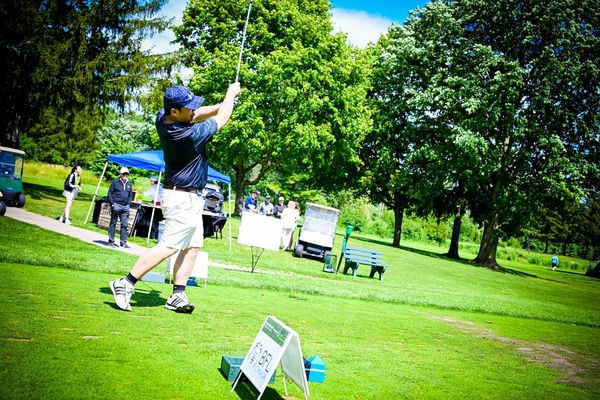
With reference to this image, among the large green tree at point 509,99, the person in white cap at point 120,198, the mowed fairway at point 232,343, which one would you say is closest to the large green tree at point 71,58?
the person in white cap at point 120,198

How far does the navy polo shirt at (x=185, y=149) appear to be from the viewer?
591 cm

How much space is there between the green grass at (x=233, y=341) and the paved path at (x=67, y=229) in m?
3.22

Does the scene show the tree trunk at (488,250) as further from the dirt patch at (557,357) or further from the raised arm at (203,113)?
the raised arm at (203,113)

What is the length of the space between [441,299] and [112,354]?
483 inches

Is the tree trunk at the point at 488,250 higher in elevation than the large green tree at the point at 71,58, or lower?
lower

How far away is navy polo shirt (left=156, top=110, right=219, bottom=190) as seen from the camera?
5910 millimetres

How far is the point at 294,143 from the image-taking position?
3744 cm

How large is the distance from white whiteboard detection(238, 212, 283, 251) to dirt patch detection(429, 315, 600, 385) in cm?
453

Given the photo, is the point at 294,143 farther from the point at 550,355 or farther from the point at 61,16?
the point at 550,355

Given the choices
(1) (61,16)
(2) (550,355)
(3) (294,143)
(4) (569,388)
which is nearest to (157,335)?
(4) (569,388)

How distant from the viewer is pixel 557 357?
27.5 feet

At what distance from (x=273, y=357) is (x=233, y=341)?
182cm

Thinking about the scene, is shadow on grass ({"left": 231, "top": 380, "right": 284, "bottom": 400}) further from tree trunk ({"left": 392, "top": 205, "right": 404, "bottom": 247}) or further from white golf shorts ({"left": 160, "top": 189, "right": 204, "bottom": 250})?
tree trunk ({"left": 392, "top": 205, "right": 404, "bottom": 247})

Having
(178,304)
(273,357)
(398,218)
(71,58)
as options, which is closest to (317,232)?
(71,58)
